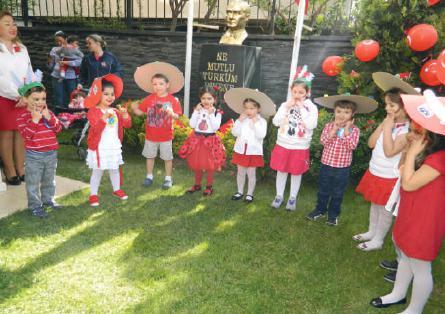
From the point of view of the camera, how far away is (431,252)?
2.84 meters

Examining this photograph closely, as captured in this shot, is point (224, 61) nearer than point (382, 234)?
No

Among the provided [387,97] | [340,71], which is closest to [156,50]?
[340,71]

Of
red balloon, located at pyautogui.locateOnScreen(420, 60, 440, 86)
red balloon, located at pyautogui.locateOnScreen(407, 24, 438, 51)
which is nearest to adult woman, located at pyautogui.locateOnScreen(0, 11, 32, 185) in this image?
red balloon, located at pyautogui.locateOnScreen(407, 24, 438, 51)

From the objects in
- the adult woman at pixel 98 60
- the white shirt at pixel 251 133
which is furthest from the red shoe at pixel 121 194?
the adult woman at pixel 98 60

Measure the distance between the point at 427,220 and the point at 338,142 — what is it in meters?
1.71

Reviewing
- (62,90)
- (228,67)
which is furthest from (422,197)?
(62,90)

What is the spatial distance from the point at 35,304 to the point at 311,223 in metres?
3.05

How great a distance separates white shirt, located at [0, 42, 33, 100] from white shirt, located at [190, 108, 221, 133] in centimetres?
226

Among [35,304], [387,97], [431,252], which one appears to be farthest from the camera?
[387,97]

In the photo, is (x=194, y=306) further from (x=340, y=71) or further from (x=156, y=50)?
(x=156, y=50)

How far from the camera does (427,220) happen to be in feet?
9.30

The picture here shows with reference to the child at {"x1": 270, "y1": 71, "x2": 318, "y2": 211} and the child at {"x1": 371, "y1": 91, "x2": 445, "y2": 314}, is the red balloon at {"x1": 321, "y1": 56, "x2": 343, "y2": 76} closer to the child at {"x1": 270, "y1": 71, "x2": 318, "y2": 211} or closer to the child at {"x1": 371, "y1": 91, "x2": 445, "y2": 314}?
the child at {"x1": 270, "y1": 71, "x2": 318, "y2": 211}

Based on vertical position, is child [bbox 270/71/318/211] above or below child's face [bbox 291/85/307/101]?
below

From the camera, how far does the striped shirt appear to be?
433cm
